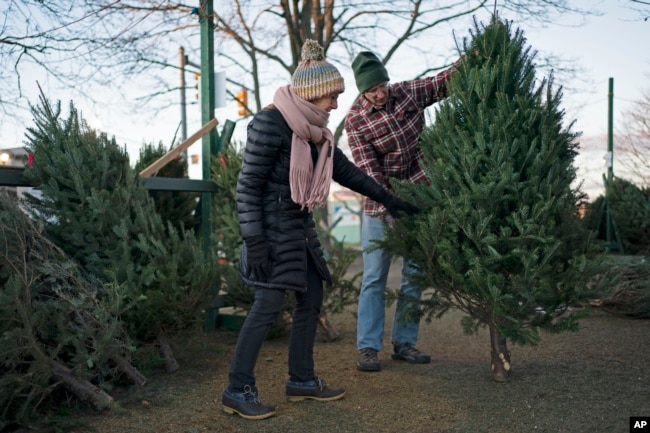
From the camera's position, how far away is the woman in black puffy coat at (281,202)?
141 inches

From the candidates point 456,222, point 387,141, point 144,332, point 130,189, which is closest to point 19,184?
point 130,189

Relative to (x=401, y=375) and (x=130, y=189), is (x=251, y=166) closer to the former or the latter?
(x=130, y=189)

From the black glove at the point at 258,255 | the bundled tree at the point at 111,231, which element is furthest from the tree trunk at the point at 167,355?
the black glove at the point at 258,255

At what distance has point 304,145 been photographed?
3701 millimetres

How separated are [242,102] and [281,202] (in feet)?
41.8

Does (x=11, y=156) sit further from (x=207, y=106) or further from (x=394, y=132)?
(x=394, y=132)

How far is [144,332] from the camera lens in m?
→ 4.28

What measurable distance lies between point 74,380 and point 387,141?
2467 millimetres

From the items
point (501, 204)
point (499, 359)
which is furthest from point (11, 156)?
point (499, 359)

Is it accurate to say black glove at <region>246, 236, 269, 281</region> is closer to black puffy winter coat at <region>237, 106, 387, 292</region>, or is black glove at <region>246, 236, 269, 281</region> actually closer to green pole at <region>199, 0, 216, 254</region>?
black puffy winter coat at <region>237, 106, 387, 292</region>

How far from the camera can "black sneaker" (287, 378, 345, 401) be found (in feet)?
12.7

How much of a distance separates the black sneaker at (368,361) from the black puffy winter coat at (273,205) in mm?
1034

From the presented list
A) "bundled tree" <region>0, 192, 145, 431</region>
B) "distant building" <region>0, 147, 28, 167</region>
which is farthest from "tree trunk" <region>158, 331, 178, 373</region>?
"distant building" <region>0, 147, 28, 167</region>

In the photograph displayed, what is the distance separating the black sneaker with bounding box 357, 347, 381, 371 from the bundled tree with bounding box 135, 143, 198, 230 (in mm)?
1998
